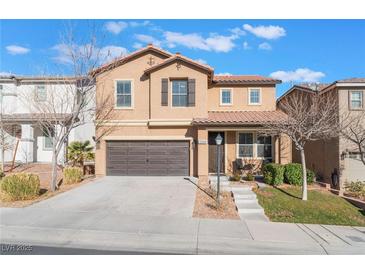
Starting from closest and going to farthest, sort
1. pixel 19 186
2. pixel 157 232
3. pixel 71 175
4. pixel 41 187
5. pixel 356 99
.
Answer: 1. pixel 157 232
2. pixel 19 186
3. pixel 41 187
4. pixel 71 175
5. pixel 356 99

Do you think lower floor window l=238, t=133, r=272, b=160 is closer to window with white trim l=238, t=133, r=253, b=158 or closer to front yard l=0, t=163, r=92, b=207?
window with white trim l=238, t=133, r=253, b=158

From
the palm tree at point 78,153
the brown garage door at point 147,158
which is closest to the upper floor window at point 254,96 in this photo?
the brown garage door at point 147,158

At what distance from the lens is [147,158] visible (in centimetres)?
1573

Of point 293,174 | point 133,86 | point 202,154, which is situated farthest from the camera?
point 133,86

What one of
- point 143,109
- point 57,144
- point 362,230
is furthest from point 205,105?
point 362,230

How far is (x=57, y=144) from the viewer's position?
12461mm

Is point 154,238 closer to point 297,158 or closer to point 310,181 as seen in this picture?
point 310,181

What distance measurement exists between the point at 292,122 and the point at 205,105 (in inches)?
210

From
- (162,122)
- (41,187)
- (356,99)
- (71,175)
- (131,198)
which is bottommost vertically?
(131,198)

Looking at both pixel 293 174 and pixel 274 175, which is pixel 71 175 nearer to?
pixel 274 175

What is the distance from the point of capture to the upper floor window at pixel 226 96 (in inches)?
698

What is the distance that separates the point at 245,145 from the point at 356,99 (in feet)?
23.7

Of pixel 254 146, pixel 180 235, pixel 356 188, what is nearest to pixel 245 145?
pixel 254 146

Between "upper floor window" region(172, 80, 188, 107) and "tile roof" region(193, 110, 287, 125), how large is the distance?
1529 mm
